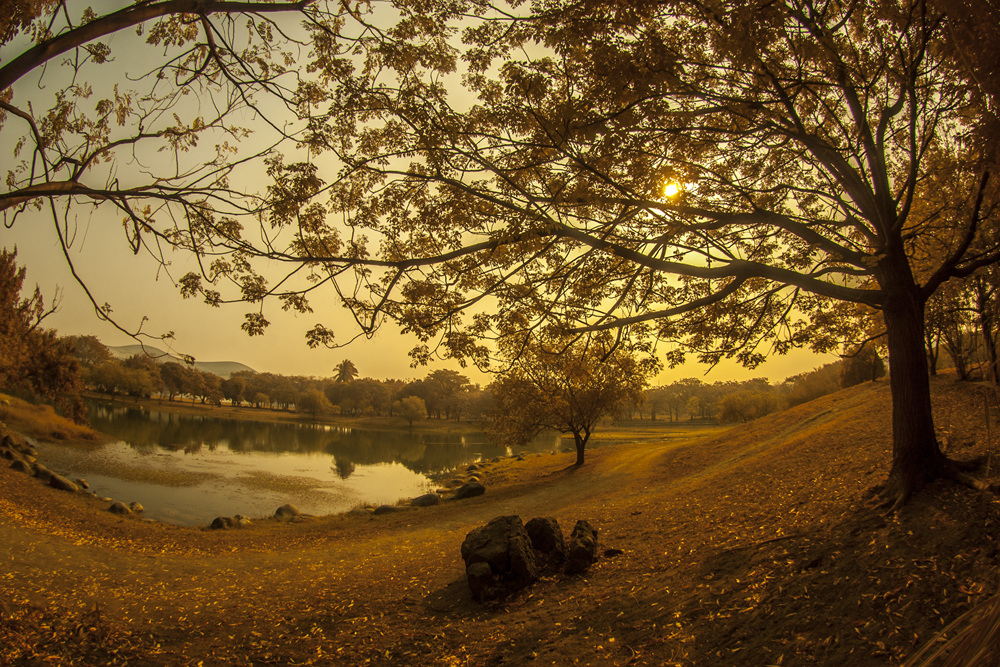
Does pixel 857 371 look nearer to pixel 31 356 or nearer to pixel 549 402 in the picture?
pixel 549 402

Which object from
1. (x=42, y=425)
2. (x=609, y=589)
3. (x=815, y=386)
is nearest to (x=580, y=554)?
(x=609, y=589)

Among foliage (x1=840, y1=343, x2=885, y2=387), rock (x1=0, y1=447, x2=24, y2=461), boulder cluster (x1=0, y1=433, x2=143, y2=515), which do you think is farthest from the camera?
foliage (x1=840, y1=343, x2=885, y2=387)

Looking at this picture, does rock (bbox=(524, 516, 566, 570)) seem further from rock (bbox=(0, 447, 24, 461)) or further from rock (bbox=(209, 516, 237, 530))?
rock (bbox=(0, 447, 24, 461))

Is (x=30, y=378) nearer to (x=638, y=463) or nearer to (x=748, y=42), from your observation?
(x=638, y=463)

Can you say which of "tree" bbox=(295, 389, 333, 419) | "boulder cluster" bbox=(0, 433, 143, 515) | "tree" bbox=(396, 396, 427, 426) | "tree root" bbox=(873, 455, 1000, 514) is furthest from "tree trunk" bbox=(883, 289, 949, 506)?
"tree" bbox=(295, 389, 333, 419)

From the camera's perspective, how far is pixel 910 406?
22.7ft

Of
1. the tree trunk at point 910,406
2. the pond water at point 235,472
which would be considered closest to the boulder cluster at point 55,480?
the pond water at point 235,472

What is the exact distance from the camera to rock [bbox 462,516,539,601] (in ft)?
23.8

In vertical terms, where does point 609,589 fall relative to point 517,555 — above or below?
below

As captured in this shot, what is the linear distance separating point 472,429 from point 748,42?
270 ft

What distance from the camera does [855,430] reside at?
14484mm

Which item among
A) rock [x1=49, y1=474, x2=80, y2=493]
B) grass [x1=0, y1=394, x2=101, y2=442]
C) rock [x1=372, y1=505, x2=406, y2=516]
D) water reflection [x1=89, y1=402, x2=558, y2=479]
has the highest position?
grass [x1=0, y1=394, x2=101, y2=442]

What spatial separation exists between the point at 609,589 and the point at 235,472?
30.2 metres

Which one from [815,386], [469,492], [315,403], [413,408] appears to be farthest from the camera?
[315,403]
